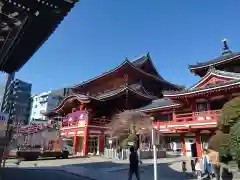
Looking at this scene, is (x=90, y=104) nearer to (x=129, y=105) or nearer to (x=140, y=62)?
(x=129, y=105)

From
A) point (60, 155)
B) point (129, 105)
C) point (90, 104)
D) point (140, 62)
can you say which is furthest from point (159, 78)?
point (60, 155)

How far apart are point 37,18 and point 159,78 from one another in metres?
37.0

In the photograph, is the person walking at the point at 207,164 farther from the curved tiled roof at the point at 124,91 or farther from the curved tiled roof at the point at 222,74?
the curved tiled roof at the point at 124,91

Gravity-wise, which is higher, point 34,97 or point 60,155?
point 34,97

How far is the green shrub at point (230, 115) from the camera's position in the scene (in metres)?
13.0

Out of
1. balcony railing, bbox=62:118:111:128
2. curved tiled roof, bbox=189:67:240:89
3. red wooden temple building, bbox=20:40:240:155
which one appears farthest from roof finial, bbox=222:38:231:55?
balcony railing, bbox=62:118:111:128

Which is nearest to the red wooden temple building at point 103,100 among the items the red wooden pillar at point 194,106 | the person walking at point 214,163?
the red wooden pillar at point 194,106

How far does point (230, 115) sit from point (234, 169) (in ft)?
10.3

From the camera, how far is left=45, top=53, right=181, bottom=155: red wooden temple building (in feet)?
98.7

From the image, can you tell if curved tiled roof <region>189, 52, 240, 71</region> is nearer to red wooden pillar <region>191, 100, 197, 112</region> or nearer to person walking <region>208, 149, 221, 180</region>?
red wooden pillar <region>191, 100, 197, 112</region>

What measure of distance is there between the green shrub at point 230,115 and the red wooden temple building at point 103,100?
1871 cm

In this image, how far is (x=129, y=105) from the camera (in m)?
34.7

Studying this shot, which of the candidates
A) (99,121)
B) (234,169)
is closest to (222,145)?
(234,169)

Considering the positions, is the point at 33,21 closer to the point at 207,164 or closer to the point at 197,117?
the point at 207,164
